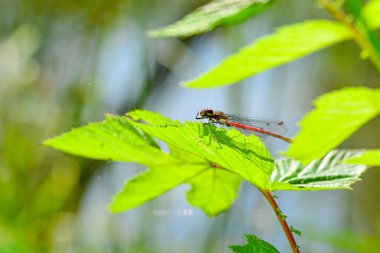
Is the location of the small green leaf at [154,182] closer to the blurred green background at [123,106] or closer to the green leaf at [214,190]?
the green leaf at [214,190]

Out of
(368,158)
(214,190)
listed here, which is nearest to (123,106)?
(214,190)

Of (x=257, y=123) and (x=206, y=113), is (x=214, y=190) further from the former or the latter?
(x=257, y=123)

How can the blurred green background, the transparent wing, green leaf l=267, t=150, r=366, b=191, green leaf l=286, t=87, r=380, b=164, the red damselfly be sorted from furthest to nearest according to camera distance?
the blurred green background
the transparent wing
the red damselfly
green leaf l=267, t=150, r=366, b=191
green leaf l=286, t=87, r=380, b=164

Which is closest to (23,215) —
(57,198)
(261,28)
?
(57,198)

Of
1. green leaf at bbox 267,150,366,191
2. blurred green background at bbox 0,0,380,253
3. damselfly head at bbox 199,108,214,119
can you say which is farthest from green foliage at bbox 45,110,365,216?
blurred green background at bbox 0,0,380,253

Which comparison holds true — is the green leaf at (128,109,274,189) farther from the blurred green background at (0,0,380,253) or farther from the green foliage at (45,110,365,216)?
the blurred green background at (0,0,380,253)

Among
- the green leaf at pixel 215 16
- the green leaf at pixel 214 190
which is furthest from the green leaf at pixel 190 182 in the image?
the green leaf at pixel 215 16
